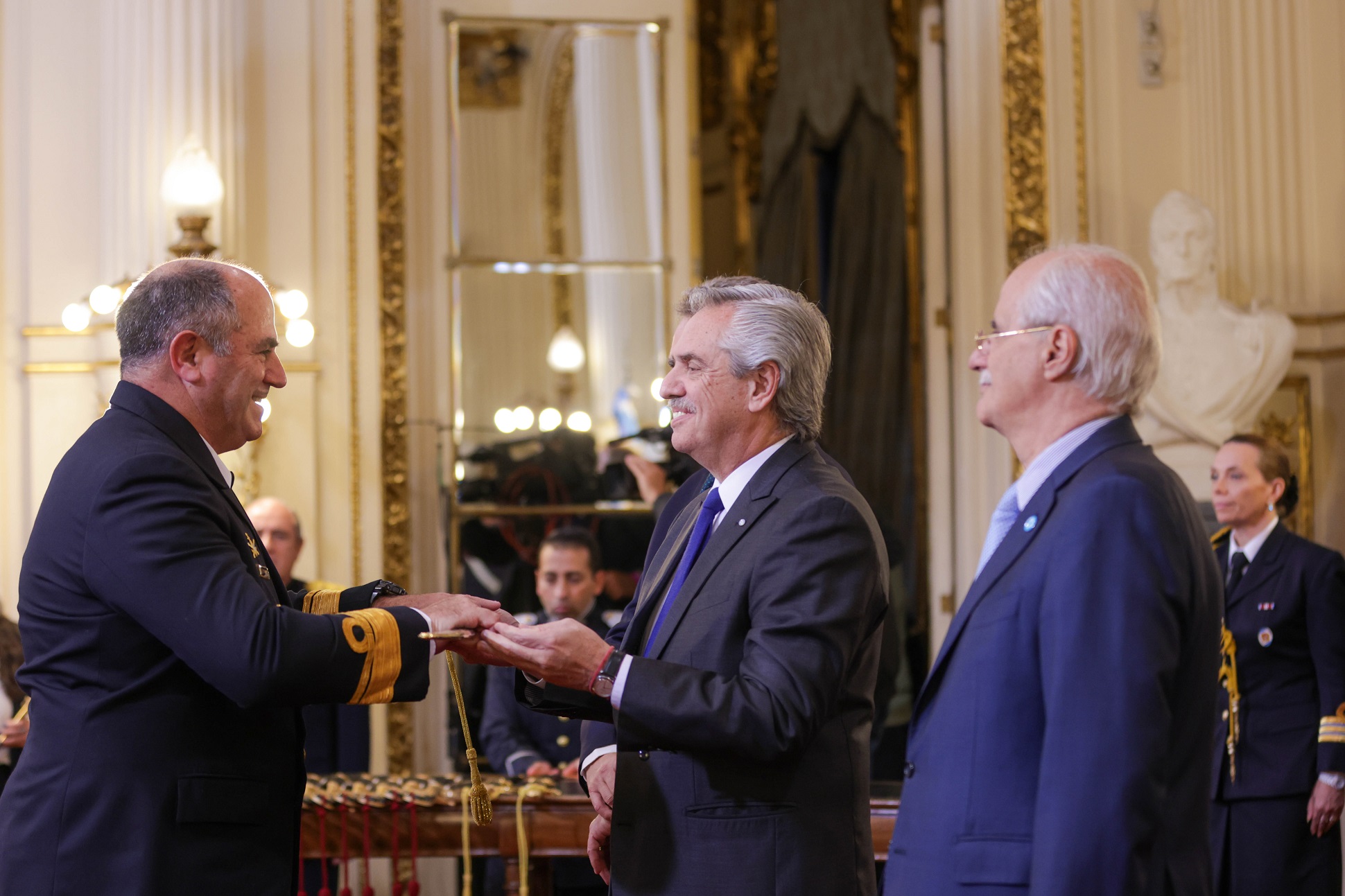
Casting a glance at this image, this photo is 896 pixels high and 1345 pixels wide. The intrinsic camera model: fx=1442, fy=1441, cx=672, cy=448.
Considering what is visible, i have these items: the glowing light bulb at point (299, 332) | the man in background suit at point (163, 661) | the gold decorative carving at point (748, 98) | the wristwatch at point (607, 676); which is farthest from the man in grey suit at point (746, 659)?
the gold decorative carving at point (748, 98)

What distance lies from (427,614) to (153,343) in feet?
2.09

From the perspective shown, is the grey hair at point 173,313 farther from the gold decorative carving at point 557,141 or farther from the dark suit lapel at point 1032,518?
the gold decorative carving at point 557,141

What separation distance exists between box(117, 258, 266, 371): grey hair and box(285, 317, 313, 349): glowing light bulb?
2.97m

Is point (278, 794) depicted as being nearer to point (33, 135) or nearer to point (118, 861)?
point (118, 861)

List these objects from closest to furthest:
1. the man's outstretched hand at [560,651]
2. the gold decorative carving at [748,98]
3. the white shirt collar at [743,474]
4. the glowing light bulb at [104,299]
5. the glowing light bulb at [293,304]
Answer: the man's outstretched hand at [560,651] < the white shirt collar at [743,474] < the glowing light bulb at [104,299] < the glowing light bulb at [293,304] < the gold decorative carving at [748,98]

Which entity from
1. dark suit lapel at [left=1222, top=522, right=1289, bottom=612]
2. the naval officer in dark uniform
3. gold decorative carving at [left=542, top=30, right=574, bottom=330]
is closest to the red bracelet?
the naval officer in dark uniform

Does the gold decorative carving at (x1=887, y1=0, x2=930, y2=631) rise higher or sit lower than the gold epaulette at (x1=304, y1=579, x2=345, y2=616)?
higher

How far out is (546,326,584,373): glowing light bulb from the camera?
20.5 ft

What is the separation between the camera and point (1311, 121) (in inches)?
234

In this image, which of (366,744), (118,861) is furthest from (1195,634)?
(366,744)

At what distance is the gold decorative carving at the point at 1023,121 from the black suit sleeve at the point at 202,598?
4433mm

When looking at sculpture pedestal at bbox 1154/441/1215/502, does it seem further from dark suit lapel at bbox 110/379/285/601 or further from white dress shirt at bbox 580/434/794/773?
dark suit lapel at bbox 110/379/285/601

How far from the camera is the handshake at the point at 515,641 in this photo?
2.24 metres

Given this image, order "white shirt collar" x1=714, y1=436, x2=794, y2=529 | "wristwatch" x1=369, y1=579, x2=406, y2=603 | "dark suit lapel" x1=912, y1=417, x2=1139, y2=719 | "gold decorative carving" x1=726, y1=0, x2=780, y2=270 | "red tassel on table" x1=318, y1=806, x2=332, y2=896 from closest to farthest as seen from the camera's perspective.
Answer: "dark suit lapel" x1=912, y1=417, x2=1139, y2=719
"white shirt collar" x1=714, y1=436, x2=794, y2=529
"wristwatch" x1=369, y1=579, x2=406, y2=603
"red tassel on table" x1=318, y1=806, x2=332, y2=896
"gold decorative carving" x1=726, y1=0, x2=780, y2=270
